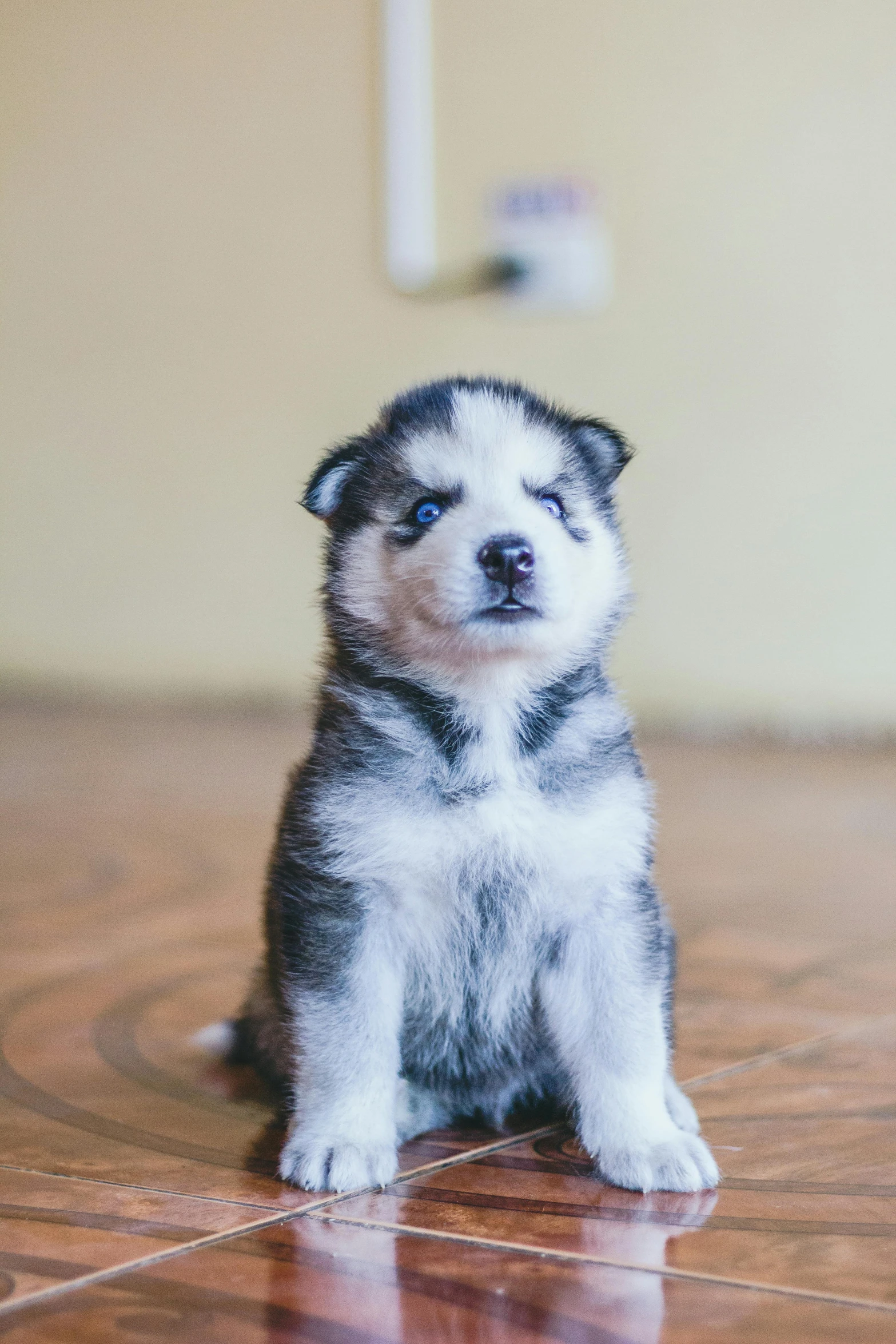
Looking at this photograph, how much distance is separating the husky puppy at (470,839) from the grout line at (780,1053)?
27 centimetres

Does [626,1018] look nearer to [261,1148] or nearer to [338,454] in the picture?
[261,1148]

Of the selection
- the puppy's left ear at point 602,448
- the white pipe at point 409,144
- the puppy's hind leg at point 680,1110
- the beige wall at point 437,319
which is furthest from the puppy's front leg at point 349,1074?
the white pipe at point 409,144

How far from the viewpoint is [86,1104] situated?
205 cm

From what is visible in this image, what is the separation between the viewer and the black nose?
5.60 ft

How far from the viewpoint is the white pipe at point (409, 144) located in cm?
631

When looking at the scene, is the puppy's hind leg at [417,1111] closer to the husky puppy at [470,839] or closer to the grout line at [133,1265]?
the husky puppy at [470,839]

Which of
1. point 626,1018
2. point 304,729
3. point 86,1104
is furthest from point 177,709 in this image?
point 626,1018

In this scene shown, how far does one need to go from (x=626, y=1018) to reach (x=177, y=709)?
18.9 ft

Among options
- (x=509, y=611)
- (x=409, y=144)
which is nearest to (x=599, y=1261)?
(x=509, y=611)

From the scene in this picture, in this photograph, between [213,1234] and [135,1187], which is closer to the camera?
[213,1234]

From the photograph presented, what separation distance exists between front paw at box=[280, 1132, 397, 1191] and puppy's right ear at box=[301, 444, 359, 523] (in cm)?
80

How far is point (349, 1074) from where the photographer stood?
5.65 ft

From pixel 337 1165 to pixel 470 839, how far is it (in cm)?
41

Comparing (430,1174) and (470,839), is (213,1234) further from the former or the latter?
(470,839)
